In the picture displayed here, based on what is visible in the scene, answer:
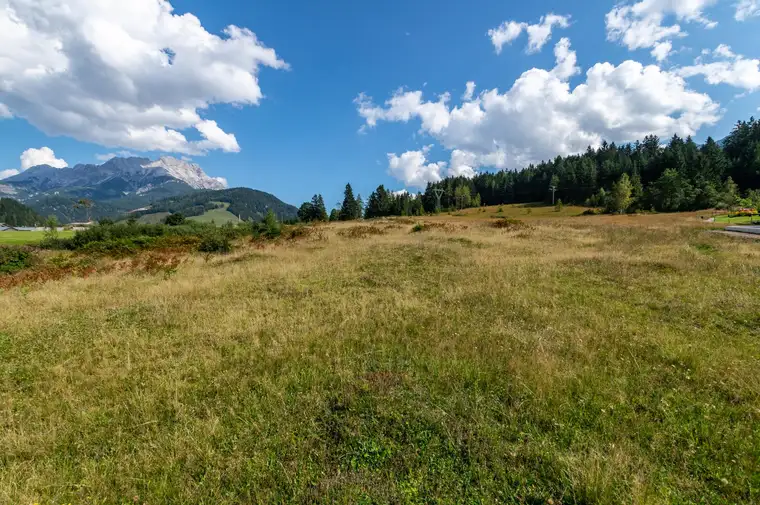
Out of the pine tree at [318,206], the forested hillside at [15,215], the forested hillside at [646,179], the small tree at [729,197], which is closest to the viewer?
the small tree at [729,197]

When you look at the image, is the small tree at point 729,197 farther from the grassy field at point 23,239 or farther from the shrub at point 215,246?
the grassy field at point 23,239

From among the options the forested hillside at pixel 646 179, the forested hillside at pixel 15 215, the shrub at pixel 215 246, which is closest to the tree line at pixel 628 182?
the forested hillside at pixel 646 179

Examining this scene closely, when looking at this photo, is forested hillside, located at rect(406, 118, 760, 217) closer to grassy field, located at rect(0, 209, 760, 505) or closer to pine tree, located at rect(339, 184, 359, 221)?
pine tree, located at rect(339, 184, 359, 221)

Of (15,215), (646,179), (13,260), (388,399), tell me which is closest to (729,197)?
(646,179)

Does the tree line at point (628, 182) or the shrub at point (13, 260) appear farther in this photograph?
the tree line at point (628, 182)

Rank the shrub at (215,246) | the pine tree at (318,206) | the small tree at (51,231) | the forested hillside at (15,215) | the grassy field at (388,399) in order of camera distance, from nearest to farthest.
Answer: the grassy field at (388,399)
the shrub at (215,246)
the small tree at (51,231)
the pine tree at (318,206)
the forested hillside at (15,215)

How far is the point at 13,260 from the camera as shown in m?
19.5

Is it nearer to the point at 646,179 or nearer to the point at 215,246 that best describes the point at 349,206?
the point at 215,246

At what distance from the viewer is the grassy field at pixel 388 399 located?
3350 mm

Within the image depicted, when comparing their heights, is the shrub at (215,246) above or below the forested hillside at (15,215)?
below

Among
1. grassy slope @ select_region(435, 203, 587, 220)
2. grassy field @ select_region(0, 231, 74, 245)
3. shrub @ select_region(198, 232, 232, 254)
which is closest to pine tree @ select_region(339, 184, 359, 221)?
grassy slope @ select_region(435, 203, 587, 220)

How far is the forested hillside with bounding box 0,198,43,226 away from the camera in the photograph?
550 feet

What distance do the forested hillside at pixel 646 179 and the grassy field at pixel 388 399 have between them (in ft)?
173

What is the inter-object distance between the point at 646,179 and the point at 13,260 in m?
136
